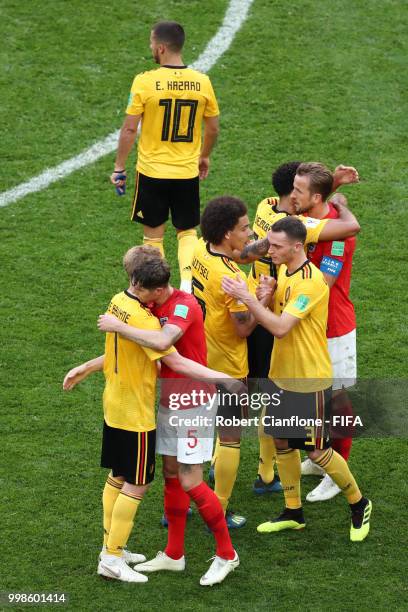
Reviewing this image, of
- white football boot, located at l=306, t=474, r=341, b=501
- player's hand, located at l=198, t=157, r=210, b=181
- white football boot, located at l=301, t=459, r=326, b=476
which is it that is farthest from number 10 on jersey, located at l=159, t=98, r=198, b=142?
white football boot, located at l=306, t=474, r=341, b=501

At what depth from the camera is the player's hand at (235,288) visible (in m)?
6.73

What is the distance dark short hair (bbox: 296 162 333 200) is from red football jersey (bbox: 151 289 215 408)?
1193mm

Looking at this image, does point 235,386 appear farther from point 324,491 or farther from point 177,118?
point 177,118

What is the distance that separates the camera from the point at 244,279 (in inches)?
274

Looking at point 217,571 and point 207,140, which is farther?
point 207,140

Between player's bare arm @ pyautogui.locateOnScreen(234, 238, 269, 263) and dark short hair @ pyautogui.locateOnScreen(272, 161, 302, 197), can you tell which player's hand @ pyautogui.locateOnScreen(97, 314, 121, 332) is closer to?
player's bare arm @ pyautogui.locateOnScreen(234, 238, 269, 263)

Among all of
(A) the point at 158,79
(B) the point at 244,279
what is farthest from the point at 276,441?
(A) the point at 158,79

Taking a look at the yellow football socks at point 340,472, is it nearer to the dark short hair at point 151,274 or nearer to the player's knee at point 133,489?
the player's knee at point 133,489

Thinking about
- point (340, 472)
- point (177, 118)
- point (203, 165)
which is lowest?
point (340, 472)

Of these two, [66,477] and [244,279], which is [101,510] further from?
[244,279]

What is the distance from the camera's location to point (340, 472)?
7.20 meters

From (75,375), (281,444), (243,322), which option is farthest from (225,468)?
(75,375)

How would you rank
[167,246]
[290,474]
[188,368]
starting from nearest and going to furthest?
[188,368] < [290,474] < [167,246]

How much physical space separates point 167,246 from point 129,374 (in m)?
4.39
